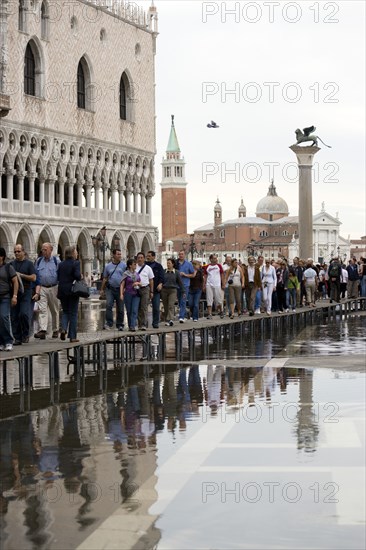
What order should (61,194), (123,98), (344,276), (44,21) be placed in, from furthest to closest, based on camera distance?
(123,98), (61,194), (44,21), (344,276)

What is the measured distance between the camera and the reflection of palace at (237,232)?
17400 cm

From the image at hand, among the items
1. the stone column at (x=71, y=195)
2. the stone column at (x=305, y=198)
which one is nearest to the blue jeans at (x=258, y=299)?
the stone column at (x=305, y=198)

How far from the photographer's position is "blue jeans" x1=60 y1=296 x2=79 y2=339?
16234mm

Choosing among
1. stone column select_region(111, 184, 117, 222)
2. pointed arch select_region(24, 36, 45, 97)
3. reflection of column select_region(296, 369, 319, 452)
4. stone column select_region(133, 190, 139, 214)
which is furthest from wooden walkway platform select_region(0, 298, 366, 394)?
stone column select_region(133, 190, 139, 214)

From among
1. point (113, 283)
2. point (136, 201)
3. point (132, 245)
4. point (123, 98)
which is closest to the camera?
point (113, 283)

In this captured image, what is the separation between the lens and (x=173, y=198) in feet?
571

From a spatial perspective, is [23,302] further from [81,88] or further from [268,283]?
[81,88]

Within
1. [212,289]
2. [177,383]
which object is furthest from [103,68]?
[177,383]

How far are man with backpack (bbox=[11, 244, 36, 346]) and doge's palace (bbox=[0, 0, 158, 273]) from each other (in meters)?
41.4

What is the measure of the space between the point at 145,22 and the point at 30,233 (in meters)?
18.6

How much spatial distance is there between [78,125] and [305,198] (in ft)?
75.1

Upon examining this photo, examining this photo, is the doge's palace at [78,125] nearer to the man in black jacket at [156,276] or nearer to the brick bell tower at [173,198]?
the man in black jacket at [156,276]

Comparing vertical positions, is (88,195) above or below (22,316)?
above

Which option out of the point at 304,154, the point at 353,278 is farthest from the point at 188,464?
the point at 304,154
